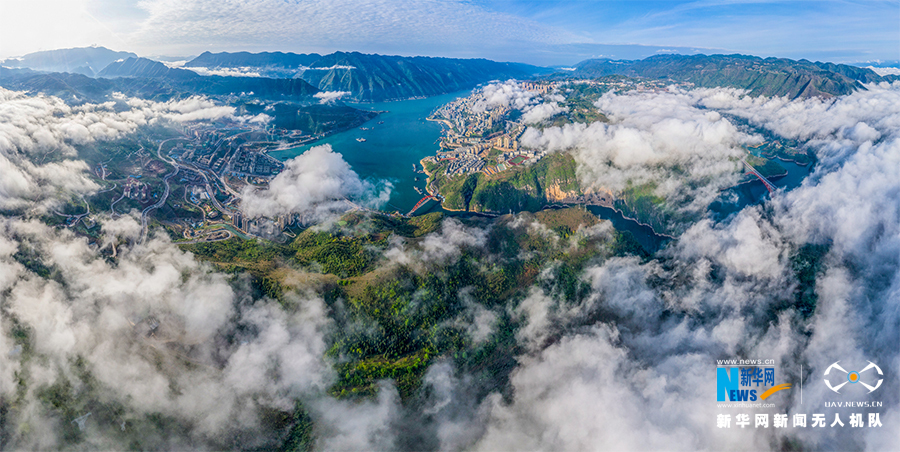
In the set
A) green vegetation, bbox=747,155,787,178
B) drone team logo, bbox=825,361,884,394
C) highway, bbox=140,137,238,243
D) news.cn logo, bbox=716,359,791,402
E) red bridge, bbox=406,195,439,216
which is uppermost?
green vegetation, bbox=747,155,787,178

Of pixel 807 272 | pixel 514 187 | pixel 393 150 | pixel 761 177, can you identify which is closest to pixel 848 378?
pixel 807 272

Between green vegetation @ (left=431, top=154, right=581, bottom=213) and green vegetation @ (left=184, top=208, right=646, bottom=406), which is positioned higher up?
green vegetation @ (left=431, top=154, right=581, bottom=213)

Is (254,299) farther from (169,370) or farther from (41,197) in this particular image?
(41,197)

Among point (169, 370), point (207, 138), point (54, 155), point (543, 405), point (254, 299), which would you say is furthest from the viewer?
point (207, 138)

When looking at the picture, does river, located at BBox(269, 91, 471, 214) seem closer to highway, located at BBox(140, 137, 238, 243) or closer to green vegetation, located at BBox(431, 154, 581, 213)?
green vegetation, located at BBox(431, 154, 581, 213)

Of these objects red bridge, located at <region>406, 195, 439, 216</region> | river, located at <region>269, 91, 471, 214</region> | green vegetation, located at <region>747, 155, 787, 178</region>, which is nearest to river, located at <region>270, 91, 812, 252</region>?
river, located at <region>269, 91, 471, 214</region>

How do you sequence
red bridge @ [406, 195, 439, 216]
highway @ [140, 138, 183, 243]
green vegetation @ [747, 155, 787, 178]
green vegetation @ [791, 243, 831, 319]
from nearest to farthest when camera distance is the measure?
green vegetation @ [791, 243, 831, 319] < highway @ [140, 138, 183, 243] < red bridge @ [406, 195, 439, 216] < green vegetation @ [747, 155, 787, 178]

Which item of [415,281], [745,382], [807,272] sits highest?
[807,272]

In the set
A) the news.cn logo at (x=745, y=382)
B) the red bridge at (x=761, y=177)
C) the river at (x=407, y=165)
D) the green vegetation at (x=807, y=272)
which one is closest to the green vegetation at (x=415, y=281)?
the news.cn logo at (x=745, y=382)

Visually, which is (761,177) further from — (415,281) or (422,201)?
(415,281)

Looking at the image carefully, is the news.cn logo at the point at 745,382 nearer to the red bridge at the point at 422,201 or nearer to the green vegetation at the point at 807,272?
the green vegetation at the point at 807,272

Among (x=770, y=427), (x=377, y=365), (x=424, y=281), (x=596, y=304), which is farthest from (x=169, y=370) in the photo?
(x=770, y=427)
